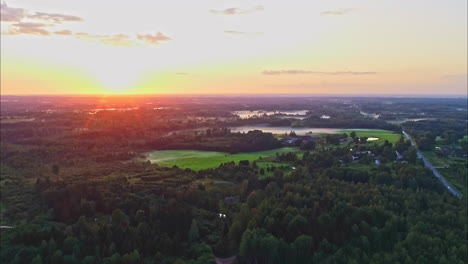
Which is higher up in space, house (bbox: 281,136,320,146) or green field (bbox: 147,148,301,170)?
house (bbox: 281,136,320,146)

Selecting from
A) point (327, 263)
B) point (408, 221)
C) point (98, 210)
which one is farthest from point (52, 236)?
point (408, 221)

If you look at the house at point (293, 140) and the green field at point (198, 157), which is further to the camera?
the house at point (293, 140)

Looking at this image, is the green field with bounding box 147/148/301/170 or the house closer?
the green field with bounding box 147/148/301/170

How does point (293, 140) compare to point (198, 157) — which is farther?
point (293, 140)

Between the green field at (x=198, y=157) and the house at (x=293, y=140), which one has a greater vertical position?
the house at (x=293, y=140)

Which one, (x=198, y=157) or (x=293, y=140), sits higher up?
(x=293, y=140)

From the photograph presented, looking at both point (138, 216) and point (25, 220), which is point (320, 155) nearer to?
point (138, 216)

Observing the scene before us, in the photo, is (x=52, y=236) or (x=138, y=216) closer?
(x=52, y=236)

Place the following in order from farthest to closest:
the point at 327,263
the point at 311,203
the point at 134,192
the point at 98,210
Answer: the point at 134,192 → the point at 98,210 → the point at 311,203 → the point at 327,263
